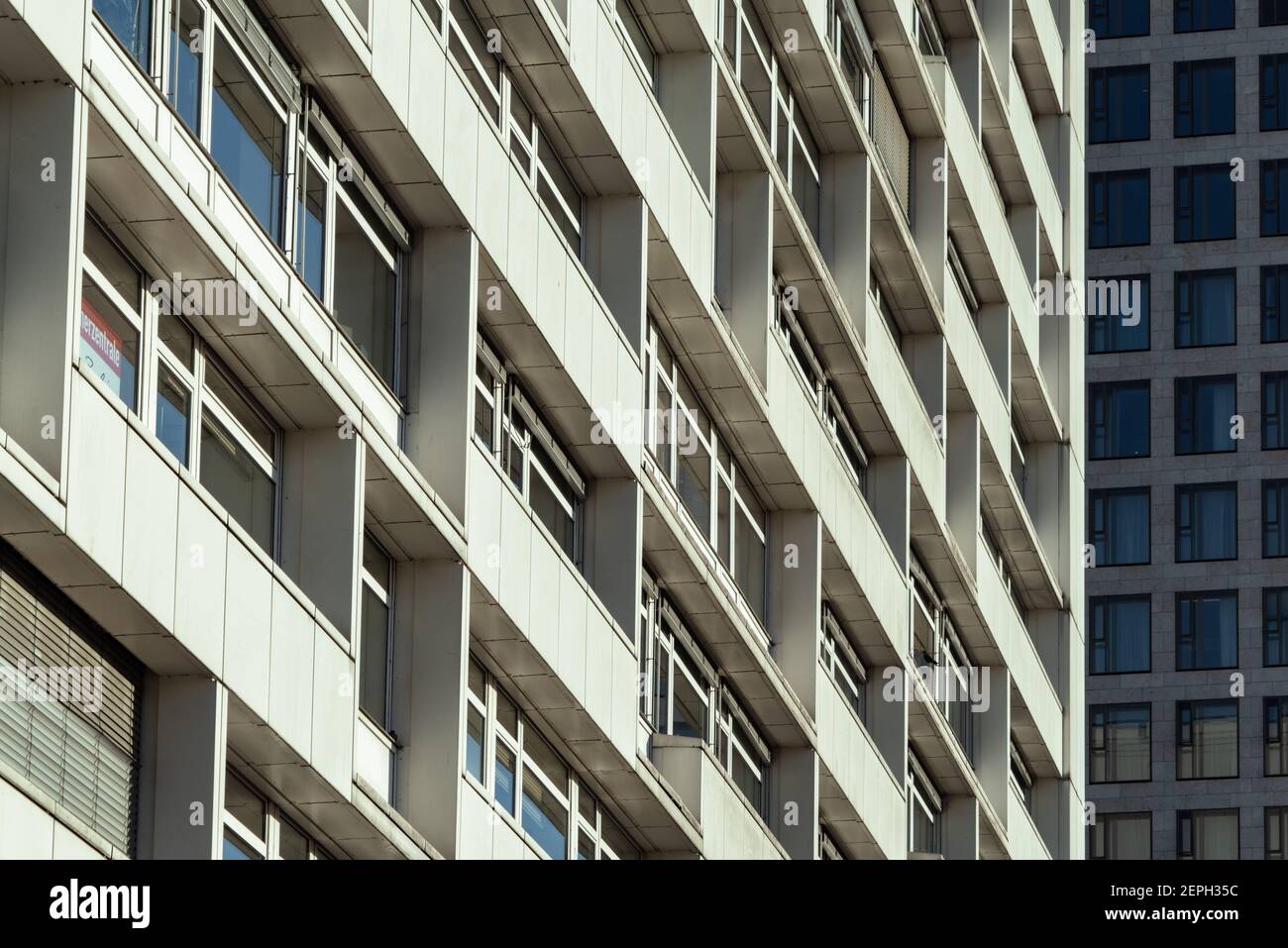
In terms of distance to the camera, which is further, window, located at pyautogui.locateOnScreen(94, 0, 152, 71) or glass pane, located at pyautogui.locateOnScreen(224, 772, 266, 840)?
glass pane, located at pyautogui.locateOnScreen(224, 772, 266, 840)

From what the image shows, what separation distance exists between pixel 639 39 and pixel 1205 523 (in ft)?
188

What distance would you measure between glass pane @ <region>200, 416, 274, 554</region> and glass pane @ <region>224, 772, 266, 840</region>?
1769mm

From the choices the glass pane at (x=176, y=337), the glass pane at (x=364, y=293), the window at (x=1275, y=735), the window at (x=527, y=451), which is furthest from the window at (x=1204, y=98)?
the glass pane at (x=176, y=337)

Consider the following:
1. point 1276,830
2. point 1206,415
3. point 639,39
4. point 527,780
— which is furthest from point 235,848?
point 1206,415

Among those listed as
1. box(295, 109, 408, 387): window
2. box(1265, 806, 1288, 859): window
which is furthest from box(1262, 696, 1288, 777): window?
box(295, 109, 408, 387): window

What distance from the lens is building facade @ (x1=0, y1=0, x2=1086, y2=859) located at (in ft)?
53.1

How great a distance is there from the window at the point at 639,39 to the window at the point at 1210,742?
56.1 m

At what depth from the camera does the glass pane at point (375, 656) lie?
2102cm

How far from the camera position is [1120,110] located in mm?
86375

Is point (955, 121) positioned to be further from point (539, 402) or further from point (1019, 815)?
point (539, 402)

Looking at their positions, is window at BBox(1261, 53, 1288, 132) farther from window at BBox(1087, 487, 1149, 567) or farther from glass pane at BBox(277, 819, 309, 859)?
glass pane at BBox(277, 819, 309, 859)

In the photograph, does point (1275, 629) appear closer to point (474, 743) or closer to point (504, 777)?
point (504, 777)

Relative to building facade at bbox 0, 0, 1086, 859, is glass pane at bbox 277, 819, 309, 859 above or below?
below

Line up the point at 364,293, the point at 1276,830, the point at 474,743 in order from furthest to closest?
the point at 1276,830 < the point at 474,743 < the point at 364,293
